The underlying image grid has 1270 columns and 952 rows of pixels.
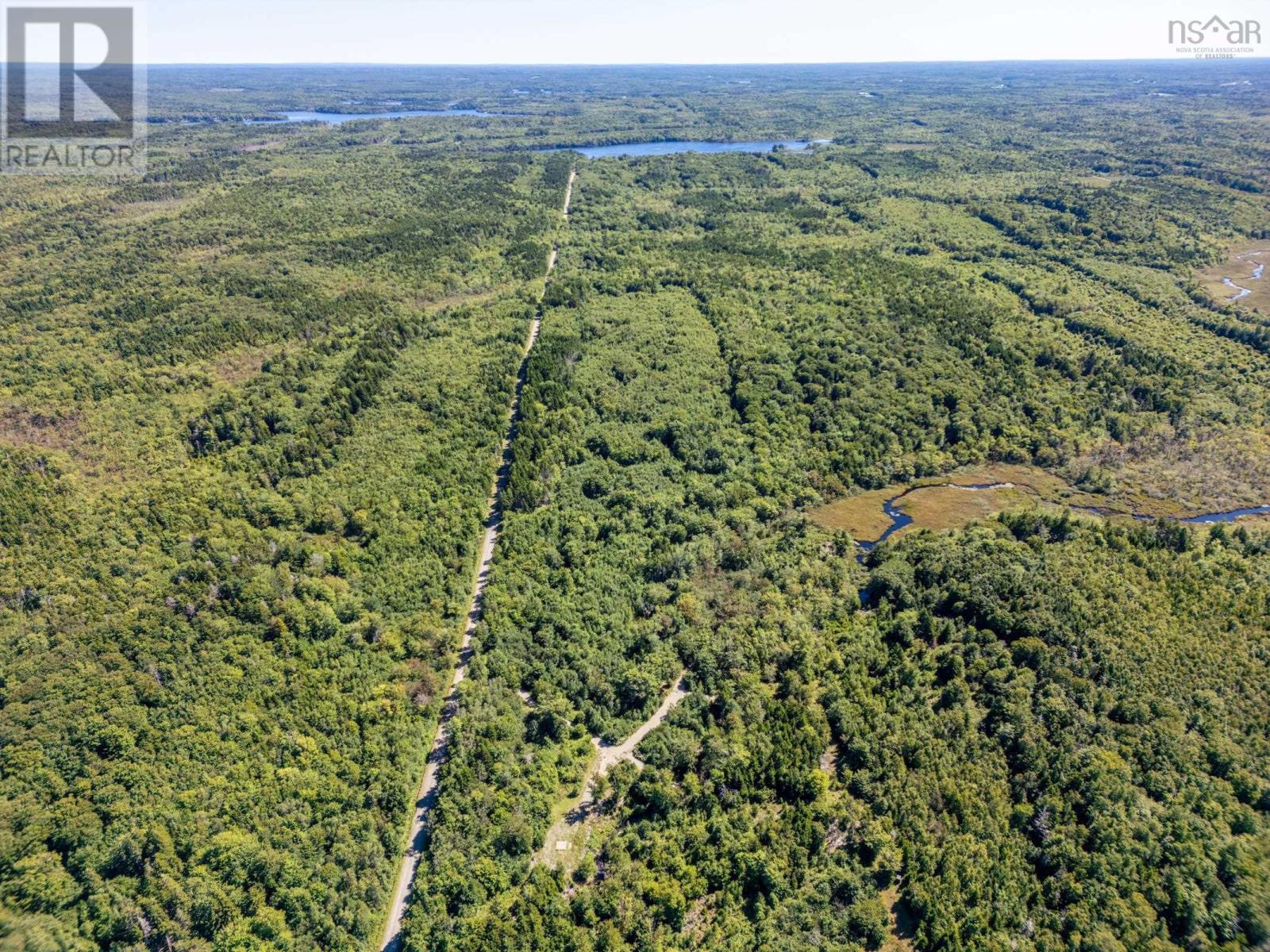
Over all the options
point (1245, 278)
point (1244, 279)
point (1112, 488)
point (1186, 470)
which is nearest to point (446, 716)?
point (1112, 488)

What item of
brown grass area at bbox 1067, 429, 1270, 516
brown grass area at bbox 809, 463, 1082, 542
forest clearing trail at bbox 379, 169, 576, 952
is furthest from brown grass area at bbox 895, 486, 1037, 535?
forest clearing trail at bbox 379, 169, 576, 952

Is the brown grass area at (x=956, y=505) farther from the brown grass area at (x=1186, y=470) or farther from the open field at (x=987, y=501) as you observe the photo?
the brown grass area at (x=1186, y=470)

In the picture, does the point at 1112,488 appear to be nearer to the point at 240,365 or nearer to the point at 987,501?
the point at 987,501

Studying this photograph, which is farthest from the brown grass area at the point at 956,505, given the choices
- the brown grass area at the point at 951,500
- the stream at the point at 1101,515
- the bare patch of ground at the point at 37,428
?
the bare patch of ground at the point at 37,428

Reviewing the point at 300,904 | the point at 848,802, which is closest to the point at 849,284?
the point at 848,802

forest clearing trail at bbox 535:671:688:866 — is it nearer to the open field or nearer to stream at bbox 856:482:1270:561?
stream at bbox 856:482:1270:561
